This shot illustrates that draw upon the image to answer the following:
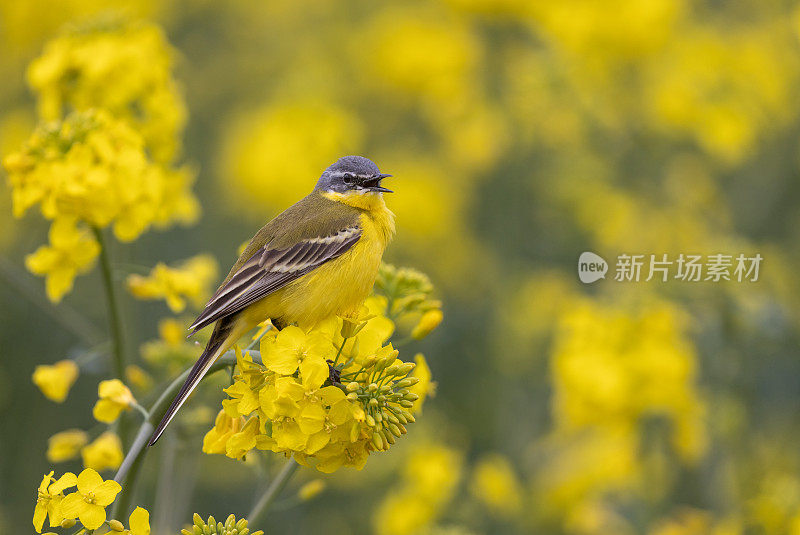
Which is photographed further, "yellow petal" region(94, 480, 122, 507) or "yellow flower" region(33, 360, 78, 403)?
"yellow flower" region(33, 360, 78, 403)

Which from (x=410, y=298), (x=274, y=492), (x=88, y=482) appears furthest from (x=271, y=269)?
(x=88, y=482)

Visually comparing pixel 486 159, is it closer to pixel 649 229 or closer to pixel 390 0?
pixel 649 229

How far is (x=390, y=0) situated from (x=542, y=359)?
5863mm

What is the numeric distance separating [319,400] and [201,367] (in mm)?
366

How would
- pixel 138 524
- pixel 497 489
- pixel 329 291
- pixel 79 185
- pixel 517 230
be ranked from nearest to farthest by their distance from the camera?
pixel 138 524 → pixel 329 291 → pixel 79 185 → pixel 497 489 → pixel 517 230

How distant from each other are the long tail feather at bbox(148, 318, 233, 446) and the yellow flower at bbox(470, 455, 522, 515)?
8.11 feet

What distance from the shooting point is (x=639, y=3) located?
6941mm

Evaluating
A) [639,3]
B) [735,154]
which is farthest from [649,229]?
[639,3]

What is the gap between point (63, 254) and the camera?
3234mm

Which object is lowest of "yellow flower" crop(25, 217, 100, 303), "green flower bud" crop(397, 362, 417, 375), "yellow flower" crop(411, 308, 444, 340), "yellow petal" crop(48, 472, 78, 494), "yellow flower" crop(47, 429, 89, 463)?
"yellow petal" crop(48, 472, 78, 494)

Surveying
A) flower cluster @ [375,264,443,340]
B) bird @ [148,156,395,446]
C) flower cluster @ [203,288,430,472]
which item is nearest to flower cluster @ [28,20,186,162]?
bird @ [148,156,395,446]

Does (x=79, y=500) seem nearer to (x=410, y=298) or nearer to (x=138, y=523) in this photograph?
(x=138, y=523)

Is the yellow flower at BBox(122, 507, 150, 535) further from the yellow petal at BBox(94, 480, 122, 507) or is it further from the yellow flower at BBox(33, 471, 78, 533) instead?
the yellow flower at BBox(33, 471, 78, 533)

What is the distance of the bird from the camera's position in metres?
2.75
